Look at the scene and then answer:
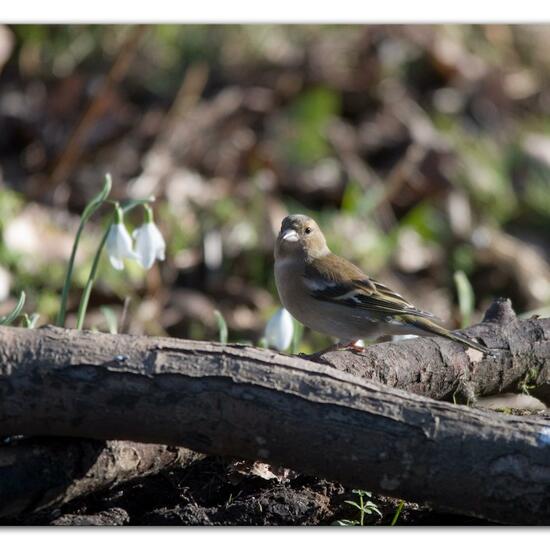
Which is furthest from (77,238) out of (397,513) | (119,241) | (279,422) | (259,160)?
(259,160)

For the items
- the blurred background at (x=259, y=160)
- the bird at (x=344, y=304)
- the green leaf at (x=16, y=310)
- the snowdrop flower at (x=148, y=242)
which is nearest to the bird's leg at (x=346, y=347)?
the bird at (x=344, y=304)

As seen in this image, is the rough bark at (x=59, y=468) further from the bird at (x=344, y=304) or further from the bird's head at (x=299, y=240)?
the bird's head at (x=299, y=240)

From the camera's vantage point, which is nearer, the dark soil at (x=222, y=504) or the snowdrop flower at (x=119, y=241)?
the dark soil at (x=222, y=504)

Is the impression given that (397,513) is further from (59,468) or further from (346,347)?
(59,468)

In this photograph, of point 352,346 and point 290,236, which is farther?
point 290,236

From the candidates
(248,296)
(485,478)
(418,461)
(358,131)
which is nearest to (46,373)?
(418,461)

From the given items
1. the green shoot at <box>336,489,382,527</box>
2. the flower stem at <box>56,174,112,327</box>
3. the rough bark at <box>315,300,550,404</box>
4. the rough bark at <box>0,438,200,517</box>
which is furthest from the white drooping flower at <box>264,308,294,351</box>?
the rough bark at <box>0,438,200,517</box>

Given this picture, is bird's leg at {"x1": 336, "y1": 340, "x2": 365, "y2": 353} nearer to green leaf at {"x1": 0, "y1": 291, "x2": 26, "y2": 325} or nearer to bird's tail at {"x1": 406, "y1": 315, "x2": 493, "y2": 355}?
bird's tail at {"x1": 406, "y1": 315, "x2": 493, "y2": 355}
